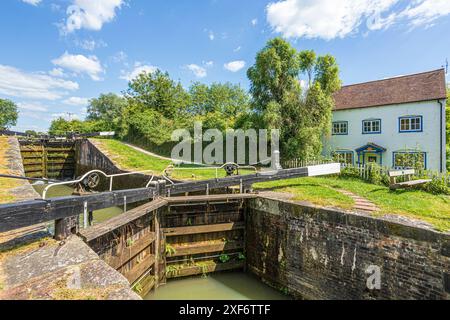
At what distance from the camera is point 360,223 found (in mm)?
4797

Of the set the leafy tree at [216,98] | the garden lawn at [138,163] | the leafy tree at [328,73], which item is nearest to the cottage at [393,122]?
the leafy tree at [328,73]

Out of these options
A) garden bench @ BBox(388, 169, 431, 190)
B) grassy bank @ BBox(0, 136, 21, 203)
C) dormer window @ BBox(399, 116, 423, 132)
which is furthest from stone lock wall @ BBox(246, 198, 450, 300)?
dormer window @ BBox(399, 116, 423, 132)

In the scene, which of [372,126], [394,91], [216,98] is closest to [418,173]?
[372,126]

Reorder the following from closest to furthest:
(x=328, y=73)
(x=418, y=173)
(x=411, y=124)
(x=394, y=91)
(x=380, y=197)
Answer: (x=380, y=197), (x=418, y=173), (x=411, y=124), (x=328, y=73), (x=394, y=91)

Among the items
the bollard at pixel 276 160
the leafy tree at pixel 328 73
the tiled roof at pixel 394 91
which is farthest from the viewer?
the leafy tree at pixel 328 73

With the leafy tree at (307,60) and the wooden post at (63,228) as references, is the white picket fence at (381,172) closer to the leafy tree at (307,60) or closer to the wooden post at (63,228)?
the leafy tree at (307,60)

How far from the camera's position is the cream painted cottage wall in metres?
12.9

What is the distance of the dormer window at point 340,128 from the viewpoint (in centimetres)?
1664

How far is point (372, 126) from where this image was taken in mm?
15391

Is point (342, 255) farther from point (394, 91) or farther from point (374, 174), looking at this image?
point (394, 91)

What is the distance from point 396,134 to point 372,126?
146 cm

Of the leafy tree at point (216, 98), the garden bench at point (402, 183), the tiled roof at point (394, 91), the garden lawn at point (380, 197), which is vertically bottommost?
the garden lawn at point (380, 197)
